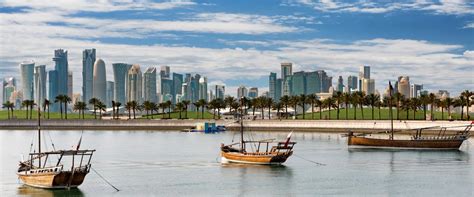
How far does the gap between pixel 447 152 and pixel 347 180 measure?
1860 inches

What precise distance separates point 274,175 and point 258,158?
32.3 ft

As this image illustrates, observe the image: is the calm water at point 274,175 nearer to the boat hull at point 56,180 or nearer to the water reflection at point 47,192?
the water reflection at point 47,192

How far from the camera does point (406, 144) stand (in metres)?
123

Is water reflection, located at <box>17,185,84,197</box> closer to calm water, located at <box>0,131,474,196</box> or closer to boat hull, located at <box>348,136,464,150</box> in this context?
calm water, located at <box>0,131,474,196</box>

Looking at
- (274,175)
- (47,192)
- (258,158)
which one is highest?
(258,158)

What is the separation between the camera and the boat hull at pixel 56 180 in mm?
63812

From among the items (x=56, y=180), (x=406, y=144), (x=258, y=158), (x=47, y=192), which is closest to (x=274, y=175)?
(x=258, y=158)

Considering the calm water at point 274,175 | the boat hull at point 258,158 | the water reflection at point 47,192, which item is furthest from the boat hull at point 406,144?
the water reflection at point 47,192

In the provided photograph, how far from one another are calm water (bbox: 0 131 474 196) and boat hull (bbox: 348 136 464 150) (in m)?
8.03

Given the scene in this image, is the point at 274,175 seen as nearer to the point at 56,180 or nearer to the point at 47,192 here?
the point at 56,180

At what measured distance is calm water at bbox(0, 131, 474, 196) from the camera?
66.3 m

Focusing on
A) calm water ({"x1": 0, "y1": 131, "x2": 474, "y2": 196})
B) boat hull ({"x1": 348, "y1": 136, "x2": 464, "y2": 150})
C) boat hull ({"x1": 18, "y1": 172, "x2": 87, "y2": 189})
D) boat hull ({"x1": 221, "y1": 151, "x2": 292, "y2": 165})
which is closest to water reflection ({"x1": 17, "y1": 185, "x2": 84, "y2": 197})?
calm water ({"x1": 0, "y1": 131, "x2": 474, "y2": 196})

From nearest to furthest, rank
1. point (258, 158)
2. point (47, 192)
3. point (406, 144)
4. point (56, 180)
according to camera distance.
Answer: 1. point (47, 192)
2. point (56, 180)
3. point (258, 158)
4. point (406, 144)

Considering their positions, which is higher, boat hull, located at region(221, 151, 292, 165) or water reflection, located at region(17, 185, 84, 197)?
boat hull, located at region(221, 151, 292, 165)
